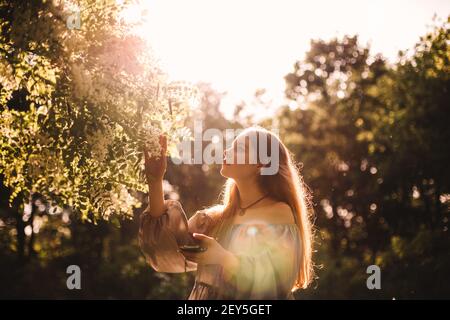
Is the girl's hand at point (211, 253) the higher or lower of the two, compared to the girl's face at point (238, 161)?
lower

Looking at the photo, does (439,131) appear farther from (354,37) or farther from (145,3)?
(145,3)

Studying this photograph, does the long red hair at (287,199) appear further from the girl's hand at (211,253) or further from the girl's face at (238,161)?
the girl's hand at (211,253)

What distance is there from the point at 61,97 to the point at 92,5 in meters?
0.94

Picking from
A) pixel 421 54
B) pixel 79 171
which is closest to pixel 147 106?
pixel 79 171

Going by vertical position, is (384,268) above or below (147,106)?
below

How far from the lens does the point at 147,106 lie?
200 inches

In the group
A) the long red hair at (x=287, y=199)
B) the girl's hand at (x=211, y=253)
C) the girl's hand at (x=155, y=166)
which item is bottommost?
the girl's hand at (x=211, y=253)

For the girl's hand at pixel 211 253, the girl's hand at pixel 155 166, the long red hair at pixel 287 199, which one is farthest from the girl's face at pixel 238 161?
the girl's hand at pixel 211 253

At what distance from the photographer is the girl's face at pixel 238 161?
472cm

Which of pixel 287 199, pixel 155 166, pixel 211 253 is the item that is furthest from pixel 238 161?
pixel 211 253

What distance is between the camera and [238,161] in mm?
4719

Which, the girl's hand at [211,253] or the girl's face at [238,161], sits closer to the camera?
the girl's hand at [211,253]

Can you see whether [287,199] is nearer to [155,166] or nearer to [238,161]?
[238,161]

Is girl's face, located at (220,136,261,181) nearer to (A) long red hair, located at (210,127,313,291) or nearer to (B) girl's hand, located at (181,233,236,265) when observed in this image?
(A) long red hair, located at (210,127,313,291)
